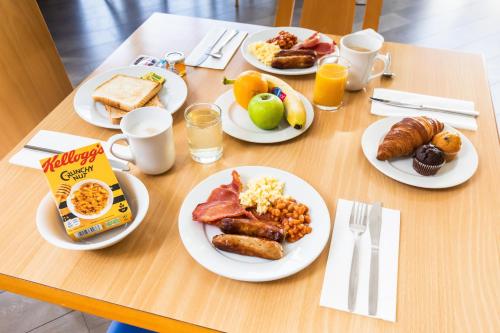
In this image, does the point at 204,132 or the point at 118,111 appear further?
the point at 118,111

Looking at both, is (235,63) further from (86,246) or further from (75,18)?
(75,18)

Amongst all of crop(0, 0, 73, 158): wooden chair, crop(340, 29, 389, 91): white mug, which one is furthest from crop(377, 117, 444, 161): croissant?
crop(0, 0, 73, 158): wooden chair

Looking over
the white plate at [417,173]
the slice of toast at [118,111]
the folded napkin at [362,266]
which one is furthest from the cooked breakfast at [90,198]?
the white plate at [417,173]

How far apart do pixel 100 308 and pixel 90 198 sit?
0.20m

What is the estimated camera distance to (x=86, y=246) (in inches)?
27.3

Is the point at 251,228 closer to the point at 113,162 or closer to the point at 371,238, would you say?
the point at 371,238

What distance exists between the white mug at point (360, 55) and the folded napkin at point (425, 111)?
2.5 inches

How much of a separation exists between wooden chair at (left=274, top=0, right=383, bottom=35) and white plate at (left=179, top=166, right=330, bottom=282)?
3.26 ft

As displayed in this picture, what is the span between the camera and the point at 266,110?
99 centimetres

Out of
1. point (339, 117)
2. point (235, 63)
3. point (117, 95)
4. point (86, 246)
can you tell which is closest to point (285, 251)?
point (86, 246)

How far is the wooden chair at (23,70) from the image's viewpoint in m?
1.36

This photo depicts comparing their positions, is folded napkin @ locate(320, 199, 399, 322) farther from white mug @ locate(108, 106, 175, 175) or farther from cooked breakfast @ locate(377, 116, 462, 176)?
white mug @ locate(108, 106, 175, 175)

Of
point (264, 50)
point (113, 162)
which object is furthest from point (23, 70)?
point (264, 50)

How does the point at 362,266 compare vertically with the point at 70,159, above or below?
below
